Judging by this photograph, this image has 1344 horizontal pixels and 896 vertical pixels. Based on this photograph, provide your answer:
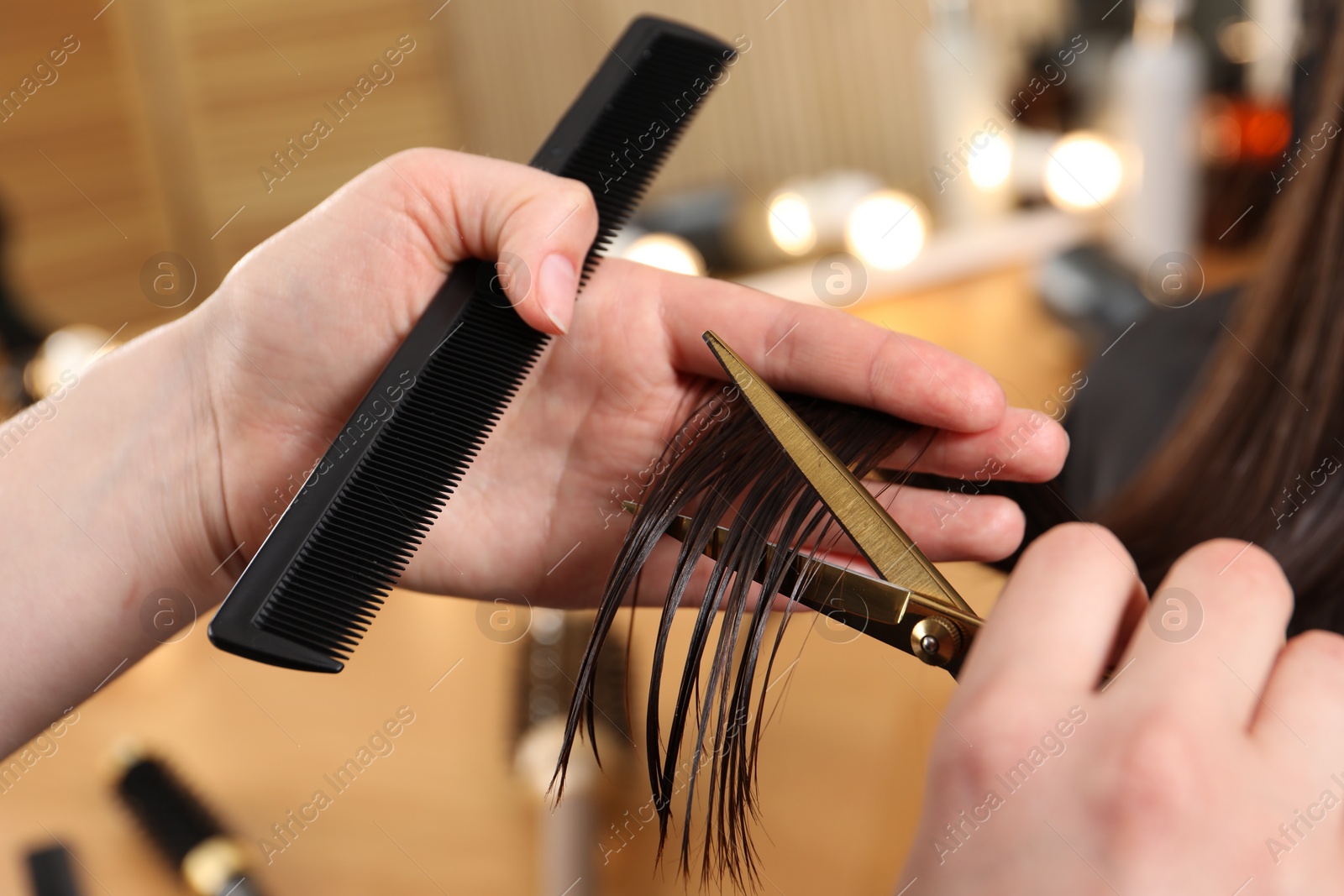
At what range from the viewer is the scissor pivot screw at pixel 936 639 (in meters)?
0.38

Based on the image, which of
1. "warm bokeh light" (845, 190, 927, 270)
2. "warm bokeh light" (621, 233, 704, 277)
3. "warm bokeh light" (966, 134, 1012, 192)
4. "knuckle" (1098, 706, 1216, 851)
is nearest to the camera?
"knuckle" (1098, 706, 1216, 851)

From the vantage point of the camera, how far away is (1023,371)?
50.1 inches

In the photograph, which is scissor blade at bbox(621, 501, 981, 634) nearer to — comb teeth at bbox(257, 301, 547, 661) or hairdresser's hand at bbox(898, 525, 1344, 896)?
hairdresser's hand at bbox(898, 525, 1344, 896)

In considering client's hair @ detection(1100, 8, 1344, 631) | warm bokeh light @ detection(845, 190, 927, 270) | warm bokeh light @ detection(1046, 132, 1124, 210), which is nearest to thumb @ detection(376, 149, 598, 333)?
client's hair @ detection(1100, 8, 1344, 631)

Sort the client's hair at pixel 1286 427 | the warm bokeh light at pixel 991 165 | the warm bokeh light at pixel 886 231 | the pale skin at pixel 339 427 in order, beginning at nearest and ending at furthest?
1. the pale skin at pixel 339 427
2. the client's hair at pixel 1286 427
3. the warm bokeh light at pixel 886 231
4. the warm bokeh light at pixel 991 165

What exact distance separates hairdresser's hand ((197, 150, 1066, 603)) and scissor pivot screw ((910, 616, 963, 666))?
0.54 ft

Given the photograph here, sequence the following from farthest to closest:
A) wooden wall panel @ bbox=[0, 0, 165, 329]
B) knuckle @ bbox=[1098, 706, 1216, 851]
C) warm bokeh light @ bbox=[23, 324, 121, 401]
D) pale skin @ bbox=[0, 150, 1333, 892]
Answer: wooden wall panel @ bbox=[0, 0, 165, 329] → warm bokeh light @ bbox=[23, 324, 121, 401] → pale skin @ bbox=[0, 150, 1333, 892] → knuckle @ bbox=[1098, 706, 1216, 851]

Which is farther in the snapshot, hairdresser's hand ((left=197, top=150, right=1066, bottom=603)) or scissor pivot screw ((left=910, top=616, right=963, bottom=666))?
hairdresser's hand ((left=197, top=150, right=1066, bottom=603))

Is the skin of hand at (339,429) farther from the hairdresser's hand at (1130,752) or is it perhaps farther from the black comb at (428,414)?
the hairdresser's hand at (1130,752)

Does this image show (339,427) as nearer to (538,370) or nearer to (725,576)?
(538,370)

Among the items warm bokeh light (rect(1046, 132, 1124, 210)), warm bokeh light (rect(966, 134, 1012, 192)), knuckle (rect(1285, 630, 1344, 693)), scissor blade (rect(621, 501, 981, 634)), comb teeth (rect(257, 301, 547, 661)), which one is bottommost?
warm bokeh light (rect(966, 134, 1012, 192))

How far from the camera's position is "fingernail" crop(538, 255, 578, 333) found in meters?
0.50

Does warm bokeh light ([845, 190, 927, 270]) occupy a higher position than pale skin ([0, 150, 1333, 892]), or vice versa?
pale skin ([0, 150, 1333, 892])

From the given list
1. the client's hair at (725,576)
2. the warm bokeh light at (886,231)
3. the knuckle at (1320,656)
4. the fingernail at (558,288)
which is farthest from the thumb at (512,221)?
the warm bokeh light at (886,231)
